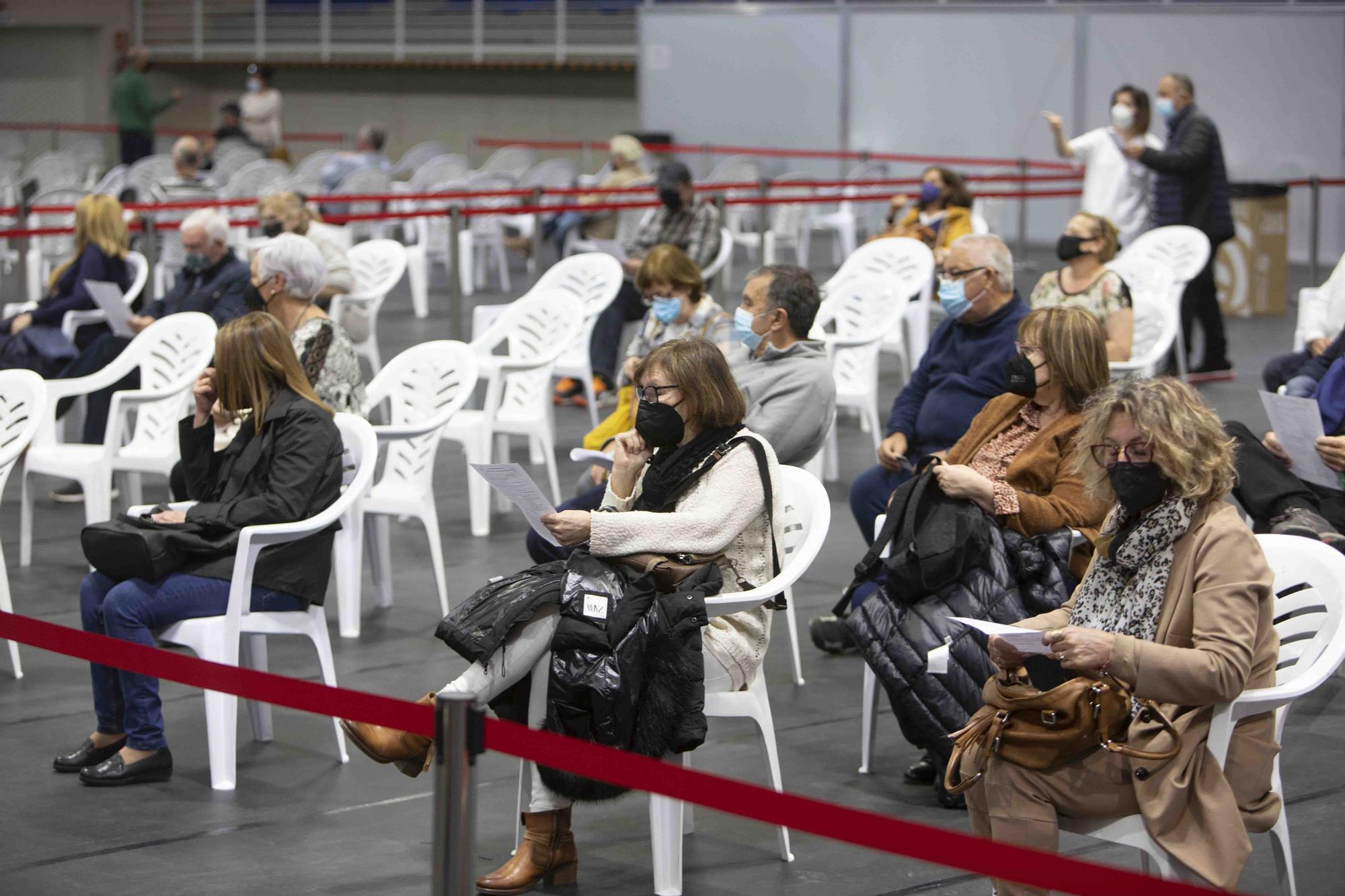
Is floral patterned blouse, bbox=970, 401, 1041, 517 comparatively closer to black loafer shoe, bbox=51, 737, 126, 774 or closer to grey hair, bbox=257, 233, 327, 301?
black loafer shoe, bbox=51, 737, 126, 774

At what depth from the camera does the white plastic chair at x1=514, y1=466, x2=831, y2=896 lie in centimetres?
339

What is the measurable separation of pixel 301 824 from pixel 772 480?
1.25m

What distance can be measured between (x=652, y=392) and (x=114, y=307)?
3.90m

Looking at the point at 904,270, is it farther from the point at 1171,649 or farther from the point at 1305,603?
the point at 1171,649

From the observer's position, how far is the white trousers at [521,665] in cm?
339

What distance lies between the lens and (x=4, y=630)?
308 centimetres

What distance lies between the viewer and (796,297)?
15.7 feet

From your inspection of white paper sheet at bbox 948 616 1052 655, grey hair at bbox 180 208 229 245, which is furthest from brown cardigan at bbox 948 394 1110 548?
grey hair at bbox 180 208 229 245

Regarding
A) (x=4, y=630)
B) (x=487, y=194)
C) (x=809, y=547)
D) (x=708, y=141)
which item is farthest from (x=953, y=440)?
(x=708, y=141)

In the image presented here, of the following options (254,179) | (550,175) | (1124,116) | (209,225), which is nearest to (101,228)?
(209,225)

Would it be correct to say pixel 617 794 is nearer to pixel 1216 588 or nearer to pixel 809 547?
pixel 809 547

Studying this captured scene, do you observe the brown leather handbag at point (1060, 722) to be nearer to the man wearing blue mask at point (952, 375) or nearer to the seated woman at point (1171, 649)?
the seated woman at point (1171, 649)

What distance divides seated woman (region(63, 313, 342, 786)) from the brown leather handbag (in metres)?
1.90

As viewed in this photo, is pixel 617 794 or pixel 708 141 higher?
pixel 708 141
